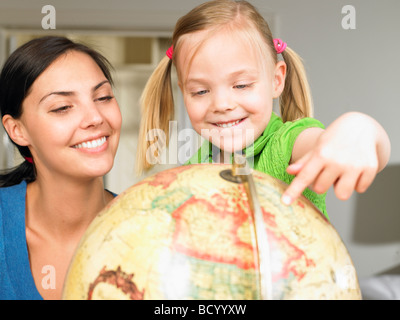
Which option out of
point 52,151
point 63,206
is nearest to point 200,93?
point 52,151

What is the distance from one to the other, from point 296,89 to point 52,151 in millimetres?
758

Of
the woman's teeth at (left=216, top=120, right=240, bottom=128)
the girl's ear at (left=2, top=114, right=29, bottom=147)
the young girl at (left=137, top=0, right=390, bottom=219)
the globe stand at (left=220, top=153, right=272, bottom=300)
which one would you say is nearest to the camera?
the globe stand at (left=220, top=153, right=272, bottom=300)

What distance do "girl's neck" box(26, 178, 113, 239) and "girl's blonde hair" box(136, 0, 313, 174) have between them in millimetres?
165

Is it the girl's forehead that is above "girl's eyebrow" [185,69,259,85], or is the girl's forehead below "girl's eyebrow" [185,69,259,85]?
above

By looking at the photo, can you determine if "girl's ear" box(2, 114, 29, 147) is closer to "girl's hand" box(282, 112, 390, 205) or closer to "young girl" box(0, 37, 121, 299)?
"young girl" box(0, 37, 121, 299)

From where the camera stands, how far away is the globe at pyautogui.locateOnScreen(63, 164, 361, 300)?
2.02ft

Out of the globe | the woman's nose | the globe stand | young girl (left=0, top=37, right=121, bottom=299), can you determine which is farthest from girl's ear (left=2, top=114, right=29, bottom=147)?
the globe stand

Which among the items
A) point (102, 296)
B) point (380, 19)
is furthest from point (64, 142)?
point (380, 19)

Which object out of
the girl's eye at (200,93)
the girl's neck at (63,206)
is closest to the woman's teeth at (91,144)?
the girl's neck at (63,206)

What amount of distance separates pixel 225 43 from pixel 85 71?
39 centimetres

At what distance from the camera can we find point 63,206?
130 cm

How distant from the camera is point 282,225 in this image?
66cm

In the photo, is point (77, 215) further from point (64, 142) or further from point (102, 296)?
point (102, 296)

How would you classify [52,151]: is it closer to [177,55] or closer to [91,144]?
[91,144]
